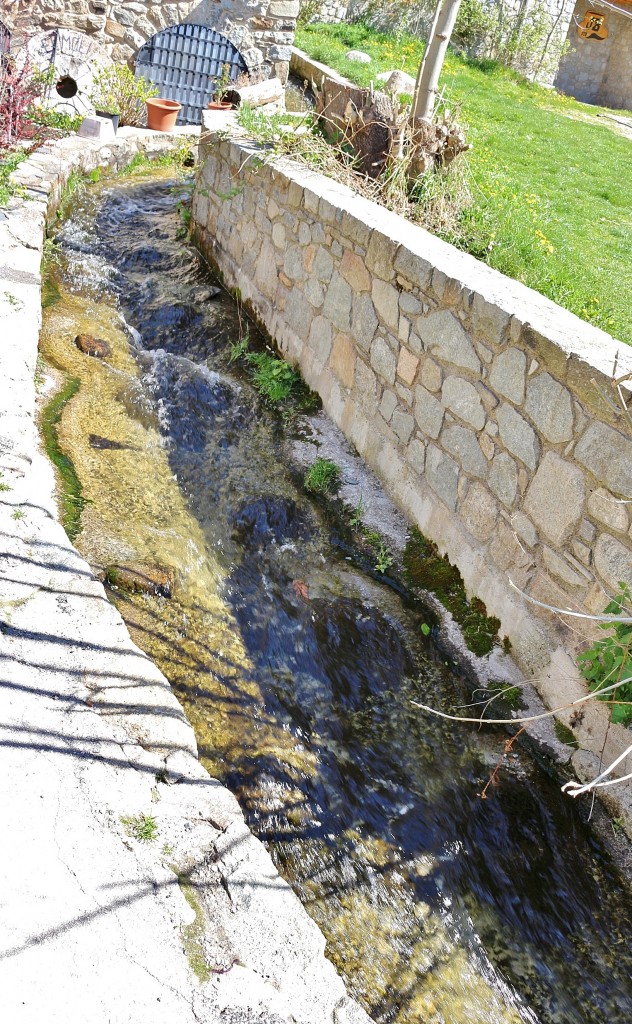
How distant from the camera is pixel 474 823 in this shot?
2947 mm

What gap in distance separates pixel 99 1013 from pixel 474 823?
63.9 inches

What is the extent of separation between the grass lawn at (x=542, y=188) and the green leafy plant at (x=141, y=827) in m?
3.44

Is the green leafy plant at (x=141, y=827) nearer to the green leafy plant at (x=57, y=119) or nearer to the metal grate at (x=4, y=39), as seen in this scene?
the green leafy plant at (x=57, y=119)

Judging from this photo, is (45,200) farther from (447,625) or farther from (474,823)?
(474,823)

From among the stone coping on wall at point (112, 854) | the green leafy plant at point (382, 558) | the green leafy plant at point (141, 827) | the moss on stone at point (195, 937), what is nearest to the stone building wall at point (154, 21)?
the green leafy plant at point (382, 558)

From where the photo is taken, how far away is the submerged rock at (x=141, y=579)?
133 inches

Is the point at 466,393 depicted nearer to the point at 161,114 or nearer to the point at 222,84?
the point at 161,114

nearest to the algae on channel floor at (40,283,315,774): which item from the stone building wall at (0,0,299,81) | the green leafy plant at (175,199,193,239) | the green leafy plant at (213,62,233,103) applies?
the green leafy plant at (175,199,193,239)

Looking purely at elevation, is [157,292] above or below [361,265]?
below

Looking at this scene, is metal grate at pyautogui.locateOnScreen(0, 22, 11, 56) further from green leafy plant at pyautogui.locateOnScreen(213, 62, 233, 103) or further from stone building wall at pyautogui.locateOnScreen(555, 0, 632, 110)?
stone building wall at pyautogui.locateOnScreen(555, 0, 632, 110)

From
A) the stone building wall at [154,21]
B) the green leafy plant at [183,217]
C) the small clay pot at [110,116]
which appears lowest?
the green leafy plant at [183,217]

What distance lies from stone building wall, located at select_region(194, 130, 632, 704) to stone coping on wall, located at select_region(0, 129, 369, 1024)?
5.08 ft

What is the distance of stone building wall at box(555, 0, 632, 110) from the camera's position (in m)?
16.2

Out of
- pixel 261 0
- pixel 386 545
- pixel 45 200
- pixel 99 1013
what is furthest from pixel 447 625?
pixel 261 0
